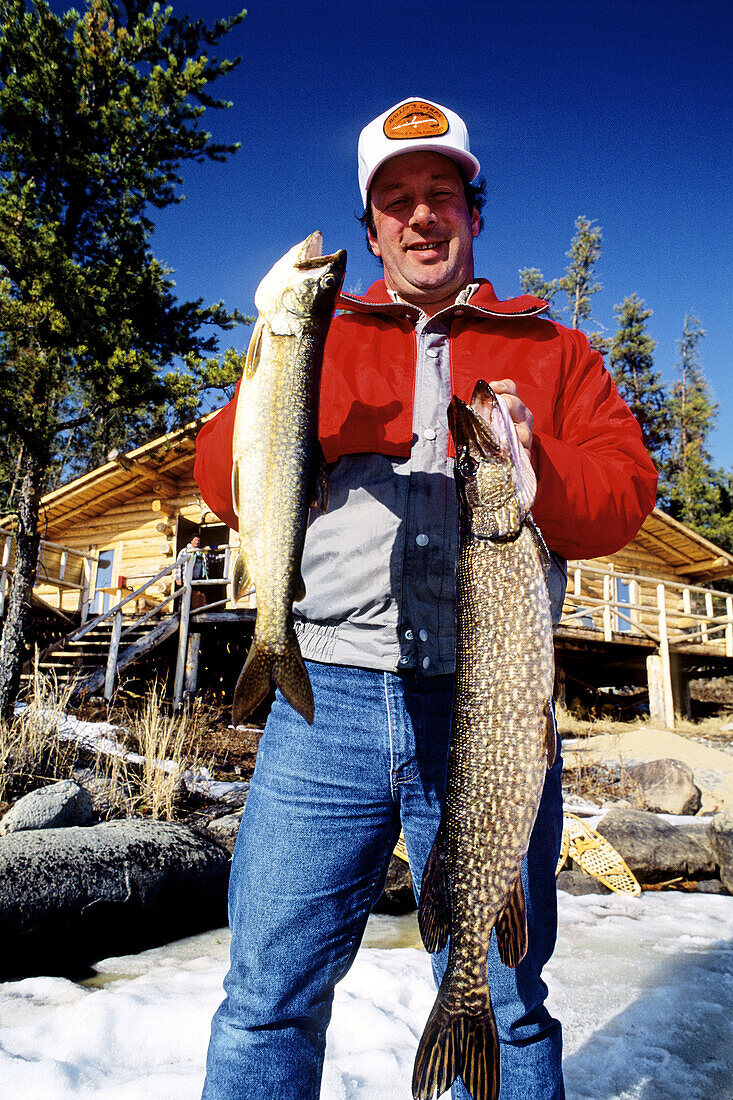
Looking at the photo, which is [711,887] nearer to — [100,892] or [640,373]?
[100,892]

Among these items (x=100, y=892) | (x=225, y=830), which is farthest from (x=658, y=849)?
(x=100, y=892)

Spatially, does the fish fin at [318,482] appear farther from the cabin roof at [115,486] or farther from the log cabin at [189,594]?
the cabin roof at [115,486]

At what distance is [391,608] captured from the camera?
6.84 feet

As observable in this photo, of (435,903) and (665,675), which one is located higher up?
(665,675)

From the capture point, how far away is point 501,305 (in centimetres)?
232

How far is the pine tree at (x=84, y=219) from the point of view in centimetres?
1020

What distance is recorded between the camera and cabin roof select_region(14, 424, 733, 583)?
18000 millimetres

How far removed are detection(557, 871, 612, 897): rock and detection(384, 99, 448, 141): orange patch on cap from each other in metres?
6.91

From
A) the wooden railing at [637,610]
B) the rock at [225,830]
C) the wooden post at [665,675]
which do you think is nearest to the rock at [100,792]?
the rock at [225,830]

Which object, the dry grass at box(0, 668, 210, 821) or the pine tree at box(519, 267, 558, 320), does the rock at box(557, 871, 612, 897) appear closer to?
the dry grass at box(0, 668, 210, 821)

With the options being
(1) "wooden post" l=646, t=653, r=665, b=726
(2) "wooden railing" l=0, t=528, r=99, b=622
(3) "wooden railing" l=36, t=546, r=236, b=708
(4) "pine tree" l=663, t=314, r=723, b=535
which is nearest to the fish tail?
(3) "wooden railing" l=36, t=546, r=236, b=708

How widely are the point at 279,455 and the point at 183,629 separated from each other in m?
12.5

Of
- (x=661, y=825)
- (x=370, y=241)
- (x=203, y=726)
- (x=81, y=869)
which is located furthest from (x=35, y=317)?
(x=661, y=825)

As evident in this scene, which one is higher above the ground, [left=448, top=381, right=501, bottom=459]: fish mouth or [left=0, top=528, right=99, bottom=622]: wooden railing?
[left=0, top=528, right=99, bottom=622]: wooden railing
